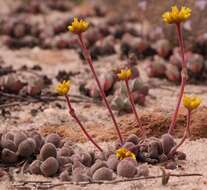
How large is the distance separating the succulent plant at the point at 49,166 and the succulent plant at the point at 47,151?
0.23 ft

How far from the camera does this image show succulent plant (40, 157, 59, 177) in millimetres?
2645

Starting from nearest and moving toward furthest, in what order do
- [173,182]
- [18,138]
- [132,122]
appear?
[173,182] < [18,138] < [132,122]

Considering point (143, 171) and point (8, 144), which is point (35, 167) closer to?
point (8, 144)

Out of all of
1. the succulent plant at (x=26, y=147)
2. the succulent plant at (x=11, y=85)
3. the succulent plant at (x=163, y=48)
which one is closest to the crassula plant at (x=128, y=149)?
the succulent plant at (x=26, y=147)

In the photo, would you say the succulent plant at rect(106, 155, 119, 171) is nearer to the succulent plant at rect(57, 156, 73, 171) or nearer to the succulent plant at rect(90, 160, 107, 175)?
the succulent plant at rect(90, 160, 107, 175)

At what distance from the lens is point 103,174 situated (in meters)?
2.54

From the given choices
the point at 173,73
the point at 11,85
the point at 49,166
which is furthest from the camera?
the point at 173,73

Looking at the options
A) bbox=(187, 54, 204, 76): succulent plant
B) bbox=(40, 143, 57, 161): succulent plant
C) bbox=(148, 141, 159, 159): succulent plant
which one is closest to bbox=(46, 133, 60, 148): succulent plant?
bbox=(40, 143, 57, 161): succulent plant

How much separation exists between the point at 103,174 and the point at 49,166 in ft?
0.91

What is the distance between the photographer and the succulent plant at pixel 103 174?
254cm

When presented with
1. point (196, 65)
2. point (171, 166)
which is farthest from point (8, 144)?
point (196, 65)

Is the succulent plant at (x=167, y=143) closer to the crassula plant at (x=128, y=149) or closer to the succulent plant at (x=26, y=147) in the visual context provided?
the crassula plant at (x=128, y=149)

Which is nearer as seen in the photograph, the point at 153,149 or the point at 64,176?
the point at 64,176

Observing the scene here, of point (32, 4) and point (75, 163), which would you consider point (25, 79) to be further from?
point (32, 4)
